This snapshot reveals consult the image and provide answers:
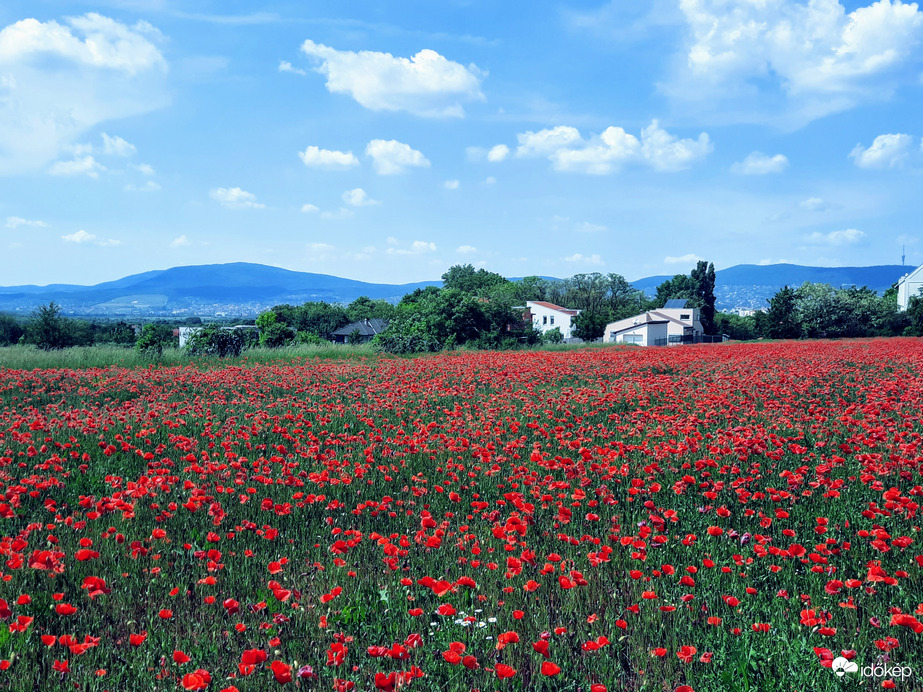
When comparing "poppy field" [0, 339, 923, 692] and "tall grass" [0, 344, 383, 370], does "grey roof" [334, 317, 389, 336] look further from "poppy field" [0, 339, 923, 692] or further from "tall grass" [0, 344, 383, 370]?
"poppy field" [0, 339, 923, 692]

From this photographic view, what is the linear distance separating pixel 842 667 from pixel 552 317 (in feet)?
273

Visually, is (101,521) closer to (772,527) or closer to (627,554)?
(627,554)

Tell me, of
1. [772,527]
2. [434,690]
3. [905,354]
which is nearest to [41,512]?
[434,690]

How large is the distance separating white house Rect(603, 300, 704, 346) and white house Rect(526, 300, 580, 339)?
6297 millimetres

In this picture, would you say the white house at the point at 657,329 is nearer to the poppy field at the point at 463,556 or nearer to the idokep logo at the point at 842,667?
the poppy field at the point at 463,556

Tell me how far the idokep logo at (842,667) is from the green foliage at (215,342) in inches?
956

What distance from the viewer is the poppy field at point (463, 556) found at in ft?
10.2

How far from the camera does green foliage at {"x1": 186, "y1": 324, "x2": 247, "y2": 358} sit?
984 inches

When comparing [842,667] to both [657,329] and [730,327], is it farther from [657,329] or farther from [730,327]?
[730,327]

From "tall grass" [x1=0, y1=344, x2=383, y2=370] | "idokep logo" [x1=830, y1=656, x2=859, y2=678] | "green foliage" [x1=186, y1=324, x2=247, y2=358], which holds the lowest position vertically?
"idokep logo" [x1=830, y1=656, x2=859, y2=678]

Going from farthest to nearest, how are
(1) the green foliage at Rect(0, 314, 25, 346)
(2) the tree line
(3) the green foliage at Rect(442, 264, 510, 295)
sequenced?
1. (3) the green foliage at Rect(442, 264, 510, 295)
2. (1) the green foliage at Rect(0, 314, 25, 346)
3. (2) the tree line

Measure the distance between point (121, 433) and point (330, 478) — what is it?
3.65 m

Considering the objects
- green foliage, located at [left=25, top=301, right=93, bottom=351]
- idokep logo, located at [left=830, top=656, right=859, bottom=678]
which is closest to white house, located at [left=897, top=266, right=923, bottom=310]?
green foliage, located at [left=25, top=301, right=93, bottom=351]

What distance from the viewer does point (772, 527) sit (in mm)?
4977
